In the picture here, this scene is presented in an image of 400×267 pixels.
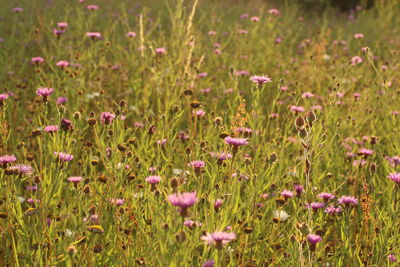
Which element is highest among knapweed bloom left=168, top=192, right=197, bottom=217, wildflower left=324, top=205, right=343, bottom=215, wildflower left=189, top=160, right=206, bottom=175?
knapweed bloom left=168, top=192, right=197, bottom=217

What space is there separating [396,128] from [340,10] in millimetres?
10456

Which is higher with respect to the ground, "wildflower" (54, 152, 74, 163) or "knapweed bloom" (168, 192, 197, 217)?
"knapweed bloom" (168, 192, 197, 217)

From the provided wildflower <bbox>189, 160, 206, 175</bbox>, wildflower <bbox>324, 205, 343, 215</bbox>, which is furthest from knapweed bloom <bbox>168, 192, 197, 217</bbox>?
wildflower <bbox>324, 205, 343, 215</bbox>

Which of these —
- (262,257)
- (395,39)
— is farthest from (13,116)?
(395,39)

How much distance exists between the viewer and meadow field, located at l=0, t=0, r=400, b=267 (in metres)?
1.52

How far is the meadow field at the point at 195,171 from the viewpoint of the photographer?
1.52 metres

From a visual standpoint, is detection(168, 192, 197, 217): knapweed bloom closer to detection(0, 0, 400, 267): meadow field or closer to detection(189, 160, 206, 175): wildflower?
detection(0, 0, 400, 267): meadow field

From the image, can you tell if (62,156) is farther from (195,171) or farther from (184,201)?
(184,201)

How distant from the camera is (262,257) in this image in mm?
1806

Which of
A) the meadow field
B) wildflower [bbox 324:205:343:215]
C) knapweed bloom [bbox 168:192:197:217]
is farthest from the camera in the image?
wildflower [bbox 324:205:343:215]

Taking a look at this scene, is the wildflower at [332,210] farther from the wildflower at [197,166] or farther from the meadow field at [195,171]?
the wildflower at [197,166]

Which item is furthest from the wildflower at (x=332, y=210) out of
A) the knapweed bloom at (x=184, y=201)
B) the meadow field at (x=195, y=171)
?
the knapweed bloom at (x=184, y=201)

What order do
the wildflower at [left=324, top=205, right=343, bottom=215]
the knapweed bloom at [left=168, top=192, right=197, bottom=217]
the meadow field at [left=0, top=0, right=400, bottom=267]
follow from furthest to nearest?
the wildflower at [left=324, top=205, right=343, bottom=215]
the meadow field at [left=0, top=0, right=400, bottom=267]
the knapweed bloom at [left=168, top=192, right=197, bottom=217]

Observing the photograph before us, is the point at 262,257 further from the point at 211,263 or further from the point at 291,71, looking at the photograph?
the point at 291,71
